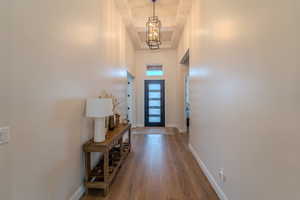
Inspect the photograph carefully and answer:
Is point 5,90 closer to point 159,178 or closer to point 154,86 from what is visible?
point 159,178

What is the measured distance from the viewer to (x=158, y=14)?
4.82m

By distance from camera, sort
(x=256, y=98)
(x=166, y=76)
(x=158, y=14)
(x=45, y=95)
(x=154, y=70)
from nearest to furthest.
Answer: (x=256, y=98), (x=45, y=95), (x=158, y=14), (x=166, y=76), (x=154, y=70)

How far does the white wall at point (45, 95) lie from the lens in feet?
3.87

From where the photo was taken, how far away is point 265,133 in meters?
1.24

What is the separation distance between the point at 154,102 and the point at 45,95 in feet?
19.2

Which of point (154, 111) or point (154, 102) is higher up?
point (154, 102)

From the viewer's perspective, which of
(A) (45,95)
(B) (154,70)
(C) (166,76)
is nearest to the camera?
(A) (45,95)

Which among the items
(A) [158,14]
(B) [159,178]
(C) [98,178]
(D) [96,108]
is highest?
(A) [158,14]

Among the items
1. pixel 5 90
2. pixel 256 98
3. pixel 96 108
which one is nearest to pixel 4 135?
pixel 5 90

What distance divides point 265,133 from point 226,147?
0.73m

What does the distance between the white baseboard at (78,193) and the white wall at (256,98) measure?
1.84 metres

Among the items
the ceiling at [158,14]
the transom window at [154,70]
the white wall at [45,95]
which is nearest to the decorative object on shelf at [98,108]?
the white wall at [45,95]

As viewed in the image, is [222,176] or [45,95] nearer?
[45,95]

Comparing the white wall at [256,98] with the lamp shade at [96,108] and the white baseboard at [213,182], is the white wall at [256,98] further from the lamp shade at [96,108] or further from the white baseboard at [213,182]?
the lamp shade at [96,108]
